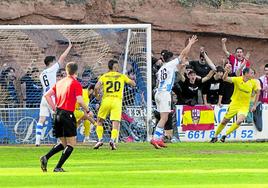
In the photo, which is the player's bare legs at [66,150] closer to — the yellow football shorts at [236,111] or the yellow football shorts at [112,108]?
the yellow football shorts at [112,108]

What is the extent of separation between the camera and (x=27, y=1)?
40.7 meters

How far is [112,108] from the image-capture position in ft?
95.0

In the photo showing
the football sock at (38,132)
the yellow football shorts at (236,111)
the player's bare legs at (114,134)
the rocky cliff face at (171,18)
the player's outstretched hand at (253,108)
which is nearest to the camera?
the player's bare legs at (114,134)

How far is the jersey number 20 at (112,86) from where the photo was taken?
28922 millimetres

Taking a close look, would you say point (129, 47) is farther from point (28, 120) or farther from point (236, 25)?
point (236, 25)

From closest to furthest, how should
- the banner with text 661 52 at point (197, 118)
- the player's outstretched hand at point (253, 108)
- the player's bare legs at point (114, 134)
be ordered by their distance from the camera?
the player's bare legs at point (114, 134)
the player's outstretched hand at point (253, 108)
the banner with text 661 52 at point (197, 118)

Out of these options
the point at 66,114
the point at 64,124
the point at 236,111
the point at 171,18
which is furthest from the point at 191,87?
the point at 64,124

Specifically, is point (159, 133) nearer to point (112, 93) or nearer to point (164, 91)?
point (164, 91)

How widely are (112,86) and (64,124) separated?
852 centimetres

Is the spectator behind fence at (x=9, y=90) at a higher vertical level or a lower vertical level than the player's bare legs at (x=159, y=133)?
higher

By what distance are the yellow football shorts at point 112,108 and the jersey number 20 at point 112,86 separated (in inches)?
9.0

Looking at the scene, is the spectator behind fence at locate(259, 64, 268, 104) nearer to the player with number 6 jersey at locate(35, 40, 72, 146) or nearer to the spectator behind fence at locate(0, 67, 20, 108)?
the player with number 6 jersey at locate(35, 40, 72, 146)

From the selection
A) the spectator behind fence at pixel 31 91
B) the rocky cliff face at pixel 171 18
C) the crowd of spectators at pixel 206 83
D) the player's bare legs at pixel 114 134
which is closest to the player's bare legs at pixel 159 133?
the player's bare legs at pixel 114 134

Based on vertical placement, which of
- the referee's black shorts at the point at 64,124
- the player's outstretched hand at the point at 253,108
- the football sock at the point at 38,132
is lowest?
the football sock at the point at 38,132
